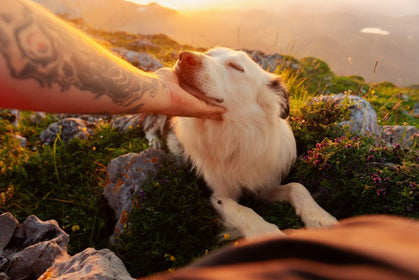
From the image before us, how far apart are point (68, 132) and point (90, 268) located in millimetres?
4015

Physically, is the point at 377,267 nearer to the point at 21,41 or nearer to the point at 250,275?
the point at 250,275

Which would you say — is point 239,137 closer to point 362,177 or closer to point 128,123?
point 362,177

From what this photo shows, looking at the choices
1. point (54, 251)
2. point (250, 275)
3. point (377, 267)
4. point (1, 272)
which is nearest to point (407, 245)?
point (377, 267)

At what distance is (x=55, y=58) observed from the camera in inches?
45.8

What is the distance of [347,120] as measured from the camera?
374 centimetres

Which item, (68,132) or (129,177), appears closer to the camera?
(129,177)

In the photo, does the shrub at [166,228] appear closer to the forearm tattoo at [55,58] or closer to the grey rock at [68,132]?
the forearm tattoo at [55,58]

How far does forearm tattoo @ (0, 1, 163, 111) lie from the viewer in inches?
39.9

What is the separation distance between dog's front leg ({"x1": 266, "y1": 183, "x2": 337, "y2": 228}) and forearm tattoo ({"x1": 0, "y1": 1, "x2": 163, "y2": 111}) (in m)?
1.93

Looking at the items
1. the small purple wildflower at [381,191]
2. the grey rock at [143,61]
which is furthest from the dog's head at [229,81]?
the grey rock at [143,61]

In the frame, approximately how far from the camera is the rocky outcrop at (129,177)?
122 inches

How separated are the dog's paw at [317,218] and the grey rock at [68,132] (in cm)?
397

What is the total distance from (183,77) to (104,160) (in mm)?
2484

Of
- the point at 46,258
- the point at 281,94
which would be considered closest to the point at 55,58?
the point at 46,258
